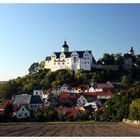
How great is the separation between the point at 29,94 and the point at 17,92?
1.34 metres

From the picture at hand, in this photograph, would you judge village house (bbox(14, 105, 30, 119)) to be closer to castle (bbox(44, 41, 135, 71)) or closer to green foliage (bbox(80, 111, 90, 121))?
green foliage (bbox(80, 111, 90, 121))

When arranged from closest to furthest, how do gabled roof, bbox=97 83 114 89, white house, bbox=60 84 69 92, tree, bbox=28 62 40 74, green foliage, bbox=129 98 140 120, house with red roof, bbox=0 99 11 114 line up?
green foliage, bbox=129 98 140 120 → house with red roof, bbox=0 99 11 114 → gabled roof, bbox=97 83 114 89 → tree, bbox=28 62 40 74 → white house, bbox=60 84 69 92

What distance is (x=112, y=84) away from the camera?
40.9 metres

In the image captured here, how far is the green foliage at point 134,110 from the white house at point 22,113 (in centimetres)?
680

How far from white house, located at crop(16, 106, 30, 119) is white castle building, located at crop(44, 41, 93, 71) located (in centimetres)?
1818

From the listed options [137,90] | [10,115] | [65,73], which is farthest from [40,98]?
[65,73]

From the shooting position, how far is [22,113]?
29688 mm

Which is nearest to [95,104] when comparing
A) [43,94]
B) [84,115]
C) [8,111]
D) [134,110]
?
[43,94]

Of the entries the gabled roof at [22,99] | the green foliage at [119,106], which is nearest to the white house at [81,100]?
the gabled roof at [22,99]

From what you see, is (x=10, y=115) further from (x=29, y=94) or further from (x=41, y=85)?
(x=41, y=85)

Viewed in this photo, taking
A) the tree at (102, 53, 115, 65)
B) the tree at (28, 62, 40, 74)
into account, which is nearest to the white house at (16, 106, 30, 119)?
the tree at (28, 62, 40, 74)

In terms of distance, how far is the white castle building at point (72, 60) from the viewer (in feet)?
161

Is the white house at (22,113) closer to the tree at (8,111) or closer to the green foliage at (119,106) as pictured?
the tree at (8,111)

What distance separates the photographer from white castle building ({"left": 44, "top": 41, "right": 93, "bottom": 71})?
4894 centimetres
